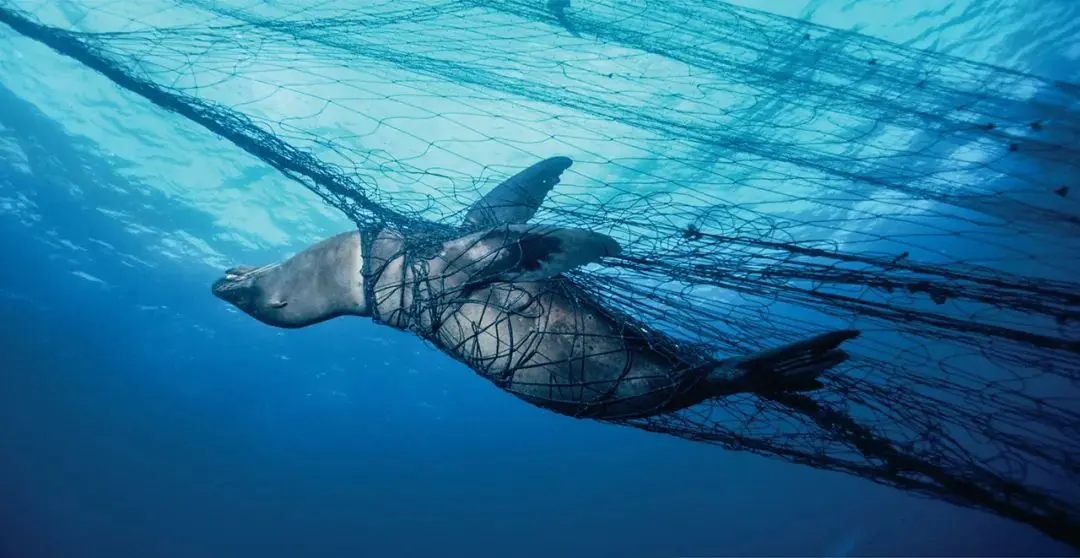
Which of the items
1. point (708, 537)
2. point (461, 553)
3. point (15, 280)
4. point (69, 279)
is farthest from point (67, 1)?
point (708, 537)

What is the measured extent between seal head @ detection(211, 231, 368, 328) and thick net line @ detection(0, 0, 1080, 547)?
420 mm

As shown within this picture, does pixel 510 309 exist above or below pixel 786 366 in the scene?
below

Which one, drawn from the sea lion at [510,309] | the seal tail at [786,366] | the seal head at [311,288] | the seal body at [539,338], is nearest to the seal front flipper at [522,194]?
the sea lion at [510,309]

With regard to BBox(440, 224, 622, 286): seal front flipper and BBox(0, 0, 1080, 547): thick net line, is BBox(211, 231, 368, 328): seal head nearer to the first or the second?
BBox(0, 0, 1080, 547): thick net line

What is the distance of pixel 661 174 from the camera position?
14.8m

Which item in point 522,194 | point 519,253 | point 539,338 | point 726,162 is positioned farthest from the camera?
point 726,162

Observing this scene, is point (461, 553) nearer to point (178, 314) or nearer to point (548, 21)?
point (178, 314)

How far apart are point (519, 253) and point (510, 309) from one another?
640mm

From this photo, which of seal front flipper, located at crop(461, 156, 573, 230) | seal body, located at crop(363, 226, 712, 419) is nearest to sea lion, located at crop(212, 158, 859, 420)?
seal body, located at crop(363, 226, 712, 419)

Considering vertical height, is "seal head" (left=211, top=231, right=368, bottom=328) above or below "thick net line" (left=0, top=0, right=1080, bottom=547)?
below

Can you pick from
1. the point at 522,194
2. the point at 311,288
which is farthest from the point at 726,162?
the point at 311,288

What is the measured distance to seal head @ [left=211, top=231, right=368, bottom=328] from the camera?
4.46 metres

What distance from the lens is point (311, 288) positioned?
451 cm

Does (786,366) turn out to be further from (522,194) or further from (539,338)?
(522,194)
